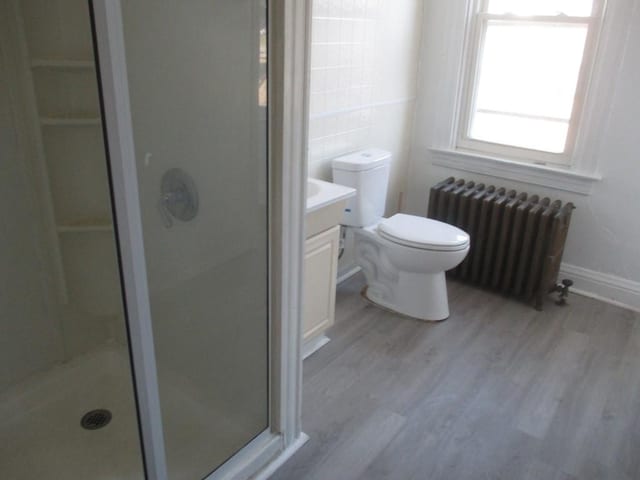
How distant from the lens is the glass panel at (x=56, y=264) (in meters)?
1.73

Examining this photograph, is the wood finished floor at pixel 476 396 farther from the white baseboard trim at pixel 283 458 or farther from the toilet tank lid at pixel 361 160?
the toilet tank lid at pixel 361 160

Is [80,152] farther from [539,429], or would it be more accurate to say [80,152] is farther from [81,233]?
[539,429]

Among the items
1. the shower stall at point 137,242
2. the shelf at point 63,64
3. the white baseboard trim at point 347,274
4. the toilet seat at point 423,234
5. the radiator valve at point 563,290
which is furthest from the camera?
the white baseboard trim at point 347,274

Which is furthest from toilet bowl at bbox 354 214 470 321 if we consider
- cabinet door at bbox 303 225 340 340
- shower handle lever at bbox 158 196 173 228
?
shower handle lever at bbox 158 196 173 228

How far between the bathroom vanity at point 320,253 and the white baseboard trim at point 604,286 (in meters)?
1.55

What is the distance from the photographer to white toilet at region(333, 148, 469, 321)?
2.57 m

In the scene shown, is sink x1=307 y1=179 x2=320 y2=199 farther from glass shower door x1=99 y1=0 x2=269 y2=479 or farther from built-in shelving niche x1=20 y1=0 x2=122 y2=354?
built-in shelving niche x1=20 y1=0 x2=122 y2=354

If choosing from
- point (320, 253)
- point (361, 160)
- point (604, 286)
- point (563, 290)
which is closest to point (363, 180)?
point (361, 160)

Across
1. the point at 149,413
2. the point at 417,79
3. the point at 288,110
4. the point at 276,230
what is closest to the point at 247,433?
the point at 149,413

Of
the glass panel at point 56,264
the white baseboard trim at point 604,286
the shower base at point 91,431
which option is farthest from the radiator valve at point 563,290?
the glass panel at point 56,264

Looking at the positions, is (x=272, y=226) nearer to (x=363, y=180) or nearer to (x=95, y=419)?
(x=95, y=419)

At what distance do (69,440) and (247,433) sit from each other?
64cm

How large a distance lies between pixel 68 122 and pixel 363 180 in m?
1.41

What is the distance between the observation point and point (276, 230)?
1.54 m
